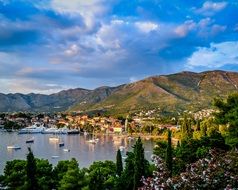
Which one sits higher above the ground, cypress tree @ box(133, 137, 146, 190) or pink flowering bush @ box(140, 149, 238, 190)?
pink flowering bush @ box(140, 149, 238, 190)

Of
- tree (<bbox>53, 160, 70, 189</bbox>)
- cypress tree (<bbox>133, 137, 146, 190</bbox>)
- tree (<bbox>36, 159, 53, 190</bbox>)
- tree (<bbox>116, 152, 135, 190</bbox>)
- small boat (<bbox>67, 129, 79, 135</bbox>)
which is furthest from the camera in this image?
small boat (<bbox>67, 129, 79, 135</bbox>)

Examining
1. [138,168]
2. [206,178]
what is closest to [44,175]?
[138,168]

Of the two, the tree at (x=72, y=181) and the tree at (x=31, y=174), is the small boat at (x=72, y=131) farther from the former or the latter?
the tree at (x=31, y=174)

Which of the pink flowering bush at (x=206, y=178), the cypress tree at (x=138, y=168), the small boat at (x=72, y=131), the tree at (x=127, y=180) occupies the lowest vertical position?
the tree at (x=127, y=180)

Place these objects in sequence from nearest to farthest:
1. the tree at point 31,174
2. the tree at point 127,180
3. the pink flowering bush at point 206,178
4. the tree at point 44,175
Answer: the pink flowering bush at point 206,178 → the tree at point 31,174 → the tree at point 127,180 → the tree at point 44,175

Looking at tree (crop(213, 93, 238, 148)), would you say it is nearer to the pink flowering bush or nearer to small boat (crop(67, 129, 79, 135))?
the pink flowering bush

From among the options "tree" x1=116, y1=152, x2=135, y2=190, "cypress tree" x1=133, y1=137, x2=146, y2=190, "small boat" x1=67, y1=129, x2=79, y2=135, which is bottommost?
"tree" x1=116, y1=152, x2=135, y2=190

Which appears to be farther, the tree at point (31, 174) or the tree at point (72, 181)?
the tree at point (72, 181)

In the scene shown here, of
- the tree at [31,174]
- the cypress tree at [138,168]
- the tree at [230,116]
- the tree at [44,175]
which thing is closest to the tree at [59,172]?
the tree at [44,175]

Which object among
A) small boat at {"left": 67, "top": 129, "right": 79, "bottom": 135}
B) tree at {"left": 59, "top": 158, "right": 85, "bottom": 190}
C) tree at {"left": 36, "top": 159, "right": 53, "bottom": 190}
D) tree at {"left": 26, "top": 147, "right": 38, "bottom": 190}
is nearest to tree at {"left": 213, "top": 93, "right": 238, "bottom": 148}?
tree at {"left": 59, "top": 158, "right": 85, "bottom": 190}

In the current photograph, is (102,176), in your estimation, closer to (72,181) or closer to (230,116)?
(72,181)

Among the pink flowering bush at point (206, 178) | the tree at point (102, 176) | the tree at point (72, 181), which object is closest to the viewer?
the pink flowering bush at point (206, 178)

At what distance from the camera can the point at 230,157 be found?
11.3 metres

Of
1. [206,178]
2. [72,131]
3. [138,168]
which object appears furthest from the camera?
[72,131]
